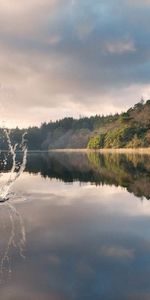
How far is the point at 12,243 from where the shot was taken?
52.5ft

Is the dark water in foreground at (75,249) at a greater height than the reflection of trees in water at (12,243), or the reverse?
the reflection of trees in water at (12,243)

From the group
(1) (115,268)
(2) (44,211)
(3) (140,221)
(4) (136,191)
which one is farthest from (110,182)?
(1) (115,268)

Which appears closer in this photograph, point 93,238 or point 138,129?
point 93,238

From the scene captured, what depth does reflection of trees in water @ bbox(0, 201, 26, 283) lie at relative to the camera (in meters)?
12.8

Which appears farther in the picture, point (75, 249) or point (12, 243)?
point (12, 243)

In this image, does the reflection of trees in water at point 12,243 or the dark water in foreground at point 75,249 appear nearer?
the dark water in foreground at point 75,249

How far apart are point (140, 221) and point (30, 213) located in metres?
6.19

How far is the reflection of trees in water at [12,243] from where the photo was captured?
42.0 feet

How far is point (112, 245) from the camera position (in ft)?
51.7

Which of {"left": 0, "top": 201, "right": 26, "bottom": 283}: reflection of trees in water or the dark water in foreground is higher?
{"left": 0, "top": 201, "right": 26, "bottom": 283}: reflection of trees in water

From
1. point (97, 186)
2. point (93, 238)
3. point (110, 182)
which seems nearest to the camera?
point (93, 238)

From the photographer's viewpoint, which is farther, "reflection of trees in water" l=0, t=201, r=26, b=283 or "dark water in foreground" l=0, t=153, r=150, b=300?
"reflection of trees in water" l=0, t=201, r=26, b=283

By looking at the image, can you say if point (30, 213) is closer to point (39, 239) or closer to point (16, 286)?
point (39, 239)

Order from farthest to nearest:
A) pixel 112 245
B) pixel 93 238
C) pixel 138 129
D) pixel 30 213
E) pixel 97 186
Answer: pixel 138 129
pixel 97 186
pixel 30 213
pixel 93 238
pixel 112 245
